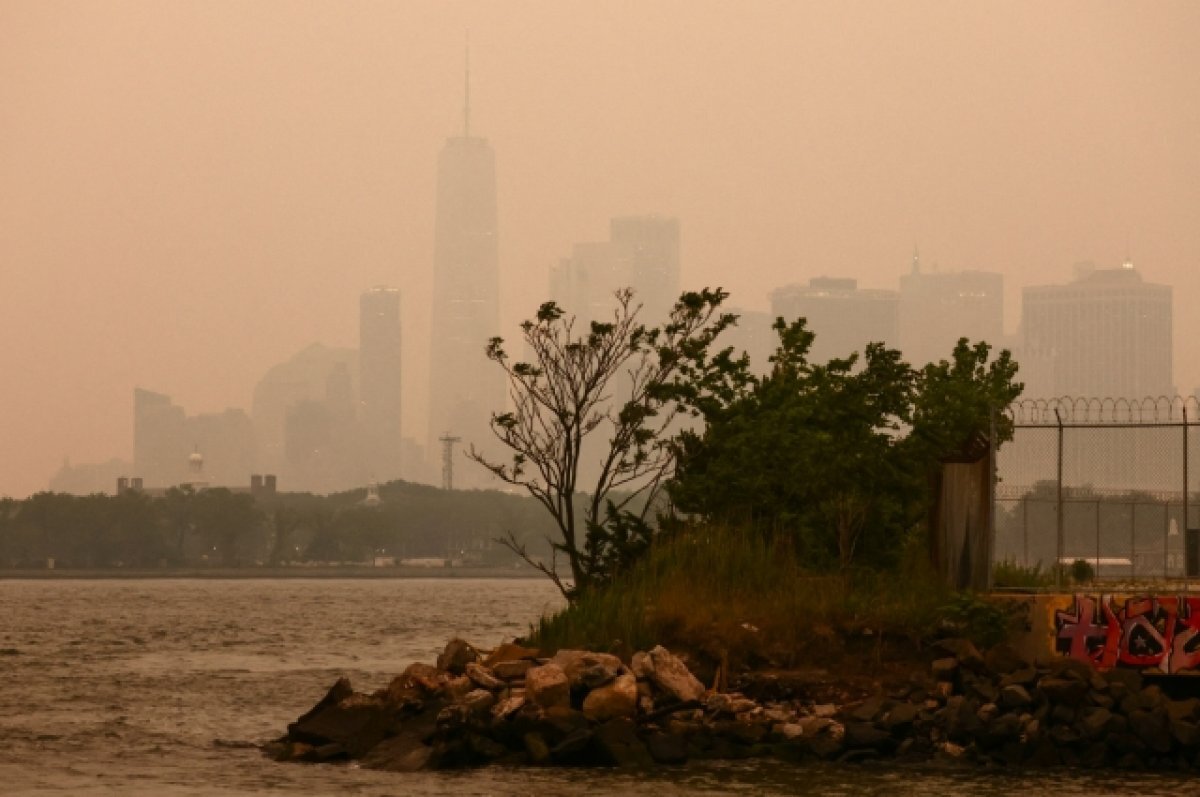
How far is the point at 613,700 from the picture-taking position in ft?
128

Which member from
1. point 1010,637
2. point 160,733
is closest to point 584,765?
point 1010,637

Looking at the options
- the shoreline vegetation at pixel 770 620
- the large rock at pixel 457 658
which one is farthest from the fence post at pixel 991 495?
the large rock at pixel 457 658

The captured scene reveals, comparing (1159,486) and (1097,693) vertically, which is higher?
(1159,486)

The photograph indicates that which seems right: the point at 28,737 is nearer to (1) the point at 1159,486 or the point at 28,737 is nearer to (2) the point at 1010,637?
(2) the point at 1010,637

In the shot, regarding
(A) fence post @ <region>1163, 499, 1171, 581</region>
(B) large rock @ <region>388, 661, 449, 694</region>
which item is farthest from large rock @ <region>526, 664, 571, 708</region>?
(A) fence post @ <region>1163, 499, 1171, 581</region>

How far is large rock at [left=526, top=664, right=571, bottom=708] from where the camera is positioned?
128ft

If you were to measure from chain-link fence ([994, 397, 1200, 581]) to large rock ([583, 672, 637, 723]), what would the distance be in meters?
8.81

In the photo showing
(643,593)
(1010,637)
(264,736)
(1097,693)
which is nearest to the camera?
(1097,693)

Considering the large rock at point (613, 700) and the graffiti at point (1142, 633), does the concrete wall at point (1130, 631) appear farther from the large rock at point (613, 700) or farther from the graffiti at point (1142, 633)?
the large rock at point (613, 700)

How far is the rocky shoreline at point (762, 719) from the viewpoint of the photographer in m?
37.5

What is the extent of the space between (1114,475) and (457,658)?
14368 mm

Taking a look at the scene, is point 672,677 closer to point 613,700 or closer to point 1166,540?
point 613,700

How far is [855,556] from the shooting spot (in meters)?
45.7

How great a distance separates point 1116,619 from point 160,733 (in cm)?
2425
